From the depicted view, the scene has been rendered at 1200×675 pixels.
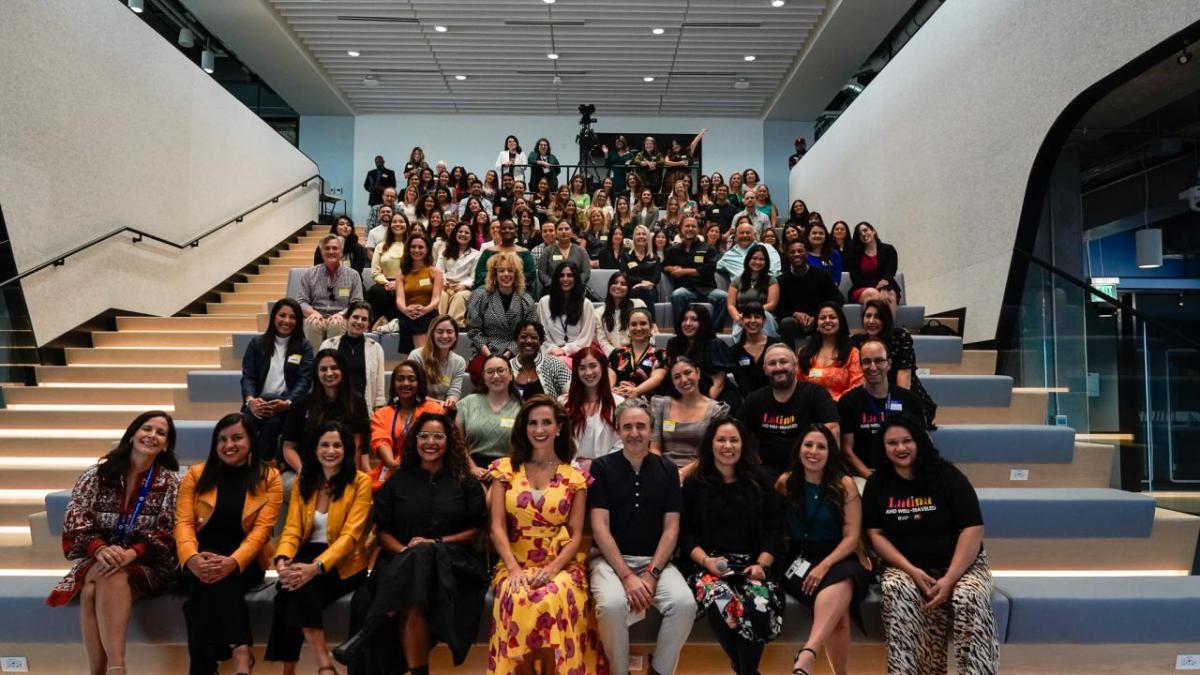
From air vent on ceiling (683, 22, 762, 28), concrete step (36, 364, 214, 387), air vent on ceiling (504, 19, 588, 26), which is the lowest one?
concrete step (36, 364, 214, 387)

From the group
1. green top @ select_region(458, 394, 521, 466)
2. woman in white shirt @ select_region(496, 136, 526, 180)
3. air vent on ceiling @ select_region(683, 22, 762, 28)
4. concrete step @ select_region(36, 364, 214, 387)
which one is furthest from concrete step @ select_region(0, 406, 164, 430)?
air vent on ceiling @ select_region(683, 22, 762, 28)

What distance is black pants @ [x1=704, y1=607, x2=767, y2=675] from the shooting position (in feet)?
9.09

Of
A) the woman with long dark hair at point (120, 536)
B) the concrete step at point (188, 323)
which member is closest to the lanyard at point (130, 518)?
the woman with long dark hair at point (120, 536)

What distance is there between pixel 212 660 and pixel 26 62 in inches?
182

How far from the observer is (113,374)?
5.30 m

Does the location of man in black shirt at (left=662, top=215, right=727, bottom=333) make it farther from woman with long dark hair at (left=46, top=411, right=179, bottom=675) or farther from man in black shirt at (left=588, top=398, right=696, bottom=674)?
woman with long dark hair at (left=46, top=411, right=179, bottom=675)

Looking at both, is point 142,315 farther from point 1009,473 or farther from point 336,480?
point 1009,473

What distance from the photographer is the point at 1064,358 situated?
4.38 metres

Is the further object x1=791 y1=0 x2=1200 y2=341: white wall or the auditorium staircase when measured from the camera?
x1=791 y1=0 x2=1200 y2=341: white wall

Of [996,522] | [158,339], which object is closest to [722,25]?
[158,339]

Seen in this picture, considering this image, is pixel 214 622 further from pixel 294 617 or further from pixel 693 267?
pixel 693 267

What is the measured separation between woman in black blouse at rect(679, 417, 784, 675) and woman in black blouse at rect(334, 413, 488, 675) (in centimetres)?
85

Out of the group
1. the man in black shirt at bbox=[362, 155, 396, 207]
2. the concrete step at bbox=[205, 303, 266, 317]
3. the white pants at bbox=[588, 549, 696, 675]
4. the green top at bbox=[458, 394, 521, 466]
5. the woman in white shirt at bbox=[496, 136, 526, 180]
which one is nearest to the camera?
the white pants at bbox=[588, 549, 696, 675]

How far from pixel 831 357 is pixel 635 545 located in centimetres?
172
